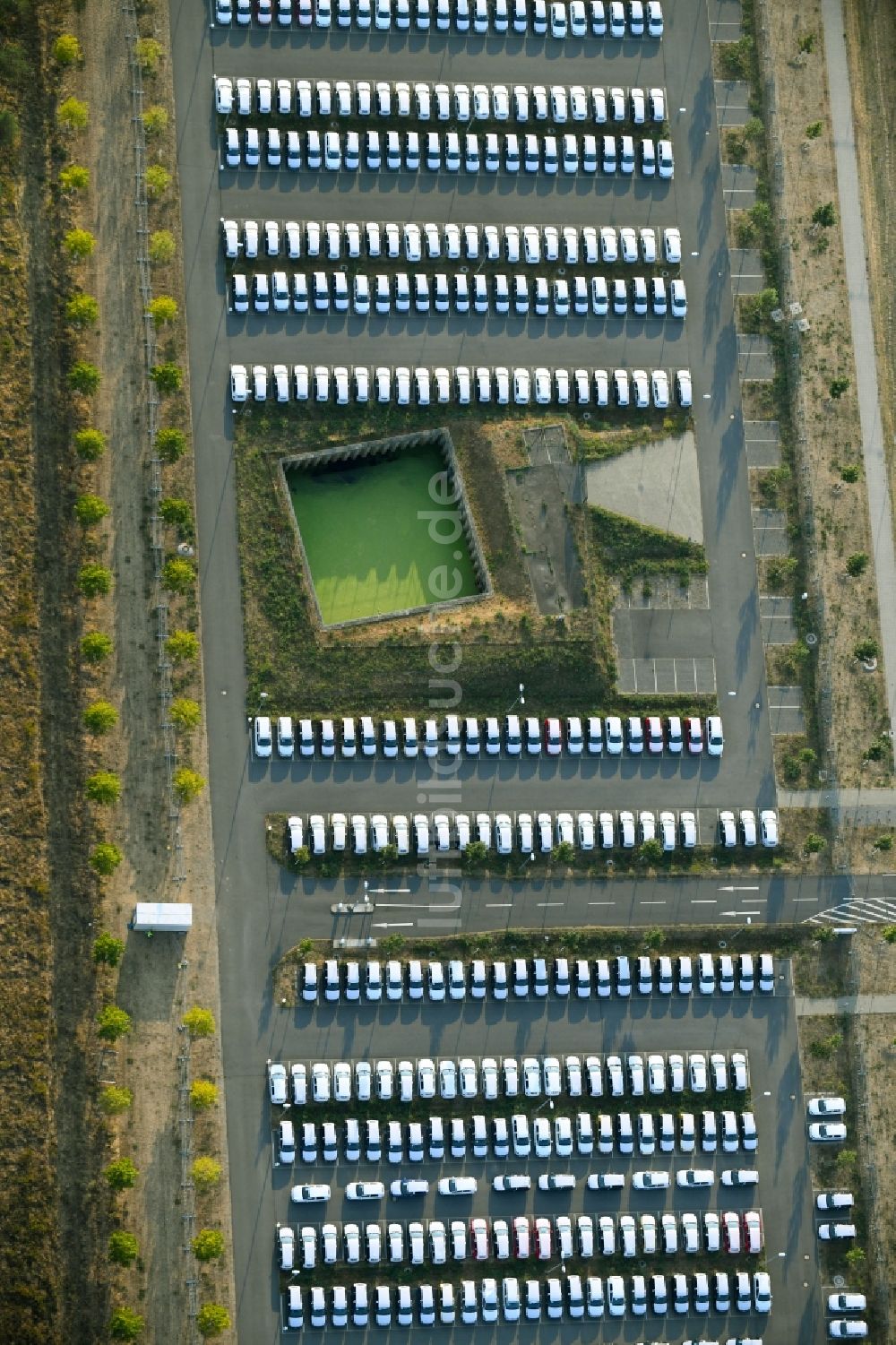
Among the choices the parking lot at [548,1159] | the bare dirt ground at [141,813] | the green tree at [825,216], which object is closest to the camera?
the bare dirt ground at [141,813]

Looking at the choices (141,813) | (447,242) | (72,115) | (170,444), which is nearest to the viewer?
(141,813)

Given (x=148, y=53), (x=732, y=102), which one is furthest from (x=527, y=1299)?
(x=148, y=53)

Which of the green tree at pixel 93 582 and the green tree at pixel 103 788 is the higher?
the green tree at pixel 93 582

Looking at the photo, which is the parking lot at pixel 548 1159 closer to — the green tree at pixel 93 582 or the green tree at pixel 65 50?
the green tree at pixel 93 582

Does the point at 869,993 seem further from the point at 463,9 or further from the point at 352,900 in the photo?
the point at 463,9

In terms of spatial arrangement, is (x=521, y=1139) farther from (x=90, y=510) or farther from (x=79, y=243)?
(x=79, y=243)

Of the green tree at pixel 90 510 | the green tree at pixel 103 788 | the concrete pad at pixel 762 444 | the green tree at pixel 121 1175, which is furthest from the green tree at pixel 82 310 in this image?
the green tree at pixel 121 1175

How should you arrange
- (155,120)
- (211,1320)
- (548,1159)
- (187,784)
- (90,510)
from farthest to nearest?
(155,120) → (548,1159) → (90,510) → (187,784) → (211,1320)
